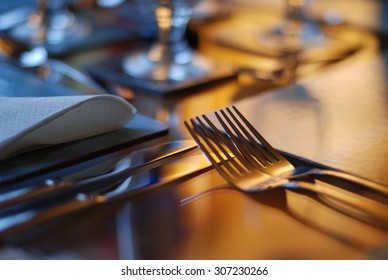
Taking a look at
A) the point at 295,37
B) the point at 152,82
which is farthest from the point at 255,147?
the point at 295,37

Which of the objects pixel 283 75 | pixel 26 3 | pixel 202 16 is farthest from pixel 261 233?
pixel 26 3

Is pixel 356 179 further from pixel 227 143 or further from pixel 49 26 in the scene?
pixel 49 26

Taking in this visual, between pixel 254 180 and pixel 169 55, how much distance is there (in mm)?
349

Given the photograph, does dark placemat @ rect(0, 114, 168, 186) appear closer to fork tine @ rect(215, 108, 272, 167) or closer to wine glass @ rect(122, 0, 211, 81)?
fork tine @ rect(215, 108, 272, 167)

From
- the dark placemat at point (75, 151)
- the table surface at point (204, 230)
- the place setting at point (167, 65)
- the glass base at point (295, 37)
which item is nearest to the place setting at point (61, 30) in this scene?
the place setting at point (167, 65)

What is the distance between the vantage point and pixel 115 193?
18.9 inches

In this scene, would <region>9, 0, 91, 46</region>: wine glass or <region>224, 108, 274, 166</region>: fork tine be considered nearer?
<region>224, 108, 274, 166</region>: fork tine

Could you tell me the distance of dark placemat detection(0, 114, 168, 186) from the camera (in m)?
0.51

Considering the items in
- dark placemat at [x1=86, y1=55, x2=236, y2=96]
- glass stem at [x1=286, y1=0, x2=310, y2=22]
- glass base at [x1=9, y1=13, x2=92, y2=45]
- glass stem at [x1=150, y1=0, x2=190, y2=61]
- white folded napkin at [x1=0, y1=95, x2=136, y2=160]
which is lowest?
white folded napkin at [x1=0, y1=95, x2=136, y2=160]

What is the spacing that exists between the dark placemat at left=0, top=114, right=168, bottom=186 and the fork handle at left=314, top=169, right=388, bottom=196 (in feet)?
0.53

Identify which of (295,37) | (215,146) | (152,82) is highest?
(295,37)

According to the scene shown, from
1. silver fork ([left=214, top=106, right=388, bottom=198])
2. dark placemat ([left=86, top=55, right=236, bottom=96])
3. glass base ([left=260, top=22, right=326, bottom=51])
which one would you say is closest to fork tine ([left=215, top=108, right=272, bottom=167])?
silver fork ([left=214, top=106, right=388, bottom=198])

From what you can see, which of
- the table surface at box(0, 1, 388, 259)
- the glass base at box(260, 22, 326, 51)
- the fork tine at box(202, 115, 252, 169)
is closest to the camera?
the table surface at box(0, 1, 388, 259)

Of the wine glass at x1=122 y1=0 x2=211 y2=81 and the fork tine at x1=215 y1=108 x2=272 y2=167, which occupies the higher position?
the wine glass at x1=122 y1=0 x2=211 y2=81
